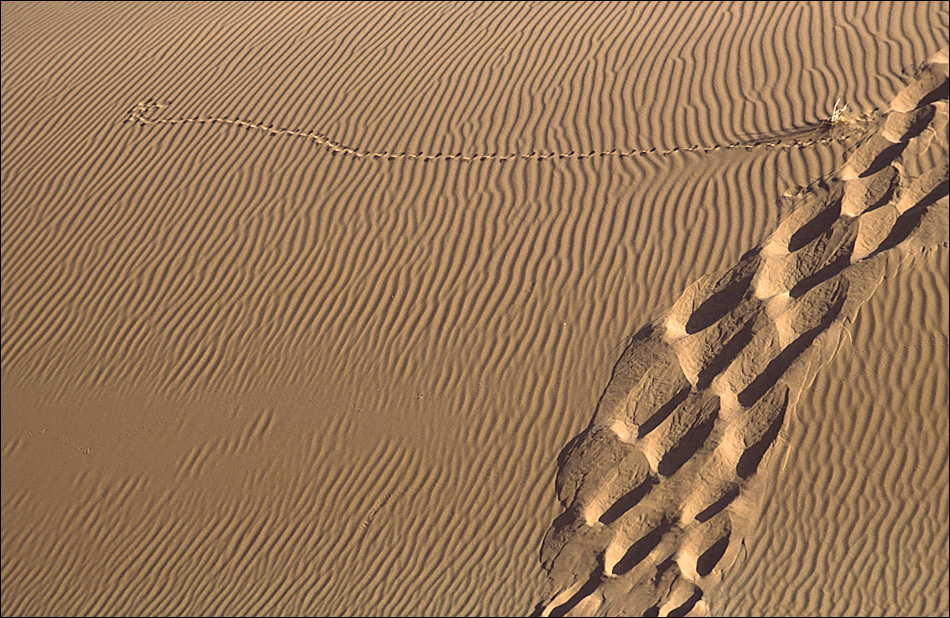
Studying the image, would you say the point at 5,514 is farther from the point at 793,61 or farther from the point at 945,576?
the point at 793,61

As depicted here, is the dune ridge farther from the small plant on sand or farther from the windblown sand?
the small plant on sand

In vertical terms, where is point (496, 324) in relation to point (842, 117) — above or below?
below

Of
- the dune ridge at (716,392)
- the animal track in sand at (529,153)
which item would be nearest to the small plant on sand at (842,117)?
the animal track in sand at (529,153)

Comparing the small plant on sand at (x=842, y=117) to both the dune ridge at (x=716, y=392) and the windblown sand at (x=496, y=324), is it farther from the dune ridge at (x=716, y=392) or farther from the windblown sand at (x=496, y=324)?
the dune ridge at (x=716, y=392)

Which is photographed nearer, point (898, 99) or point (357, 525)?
point (357, 525)

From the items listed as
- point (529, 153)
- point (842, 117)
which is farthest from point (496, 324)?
point (842, 117)

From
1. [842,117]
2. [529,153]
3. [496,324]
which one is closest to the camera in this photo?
[496,324]

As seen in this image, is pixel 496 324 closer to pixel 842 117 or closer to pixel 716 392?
pixel 716 392

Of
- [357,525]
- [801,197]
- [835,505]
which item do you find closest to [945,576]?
[835,505]
